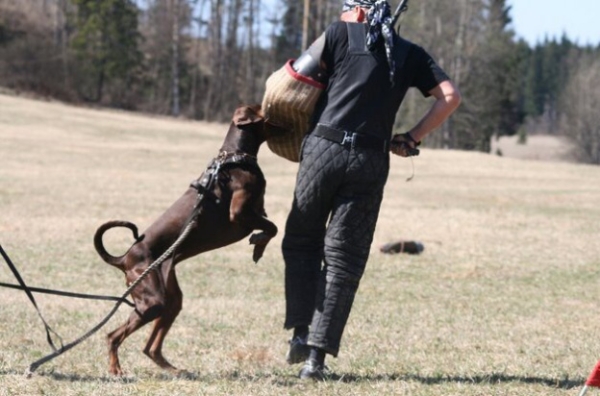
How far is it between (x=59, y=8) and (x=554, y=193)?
43111 mm

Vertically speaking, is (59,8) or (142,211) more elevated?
(59,8)

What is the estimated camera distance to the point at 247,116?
5375 mm

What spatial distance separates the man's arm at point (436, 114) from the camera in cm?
502

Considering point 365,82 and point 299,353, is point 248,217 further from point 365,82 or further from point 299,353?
point 365,82

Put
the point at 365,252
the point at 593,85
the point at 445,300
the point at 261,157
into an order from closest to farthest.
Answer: the point at 365,252 → the point at 445,300 → the point at 261,157 → the point at 593,85

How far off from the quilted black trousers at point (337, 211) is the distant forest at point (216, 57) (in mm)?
43770

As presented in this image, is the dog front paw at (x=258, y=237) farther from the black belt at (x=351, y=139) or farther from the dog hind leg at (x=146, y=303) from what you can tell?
the black belt at (x=351, y=139)

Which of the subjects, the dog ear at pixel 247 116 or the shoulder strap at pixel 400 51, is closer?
the shoulder strap at pixel 400 51

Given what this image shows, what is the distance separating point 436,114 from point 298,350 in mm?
1445

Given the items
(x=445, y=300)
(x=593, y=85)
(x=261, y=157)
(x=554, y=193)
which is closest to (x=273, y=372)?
(x=445, y=300)

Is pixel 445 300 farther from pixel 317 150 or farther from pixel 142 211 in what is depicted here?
pixel 142 211

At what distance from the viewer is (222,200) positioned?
5.25 m

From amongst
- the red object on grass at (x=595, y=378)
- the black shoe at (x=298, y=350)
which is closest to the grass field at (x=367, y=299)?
the black shoe at (x=298, y=350)

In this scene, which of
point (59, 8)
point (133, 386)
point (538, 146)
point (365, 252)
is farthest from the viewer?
point (538, 146)
